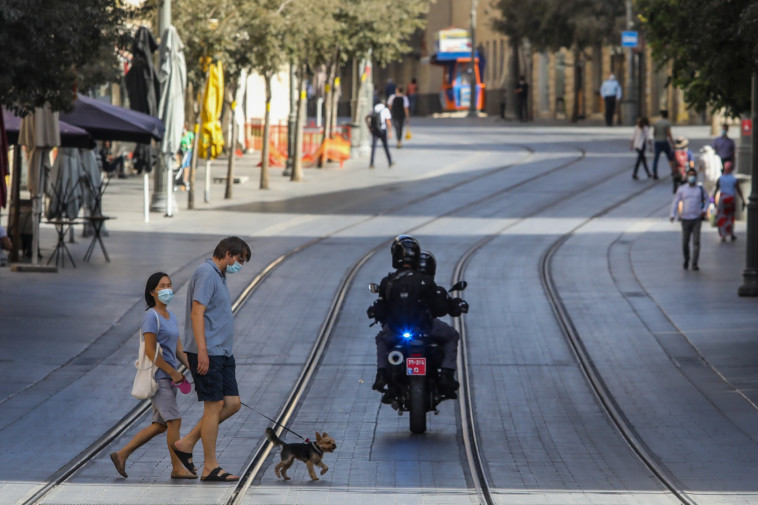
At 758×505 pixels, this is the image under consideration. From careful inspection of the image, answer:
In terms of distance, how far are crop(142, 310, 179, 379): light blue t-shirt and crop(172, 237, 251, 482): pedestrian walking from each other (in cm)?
10

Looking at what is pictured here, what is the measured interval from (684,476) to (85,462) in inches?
159

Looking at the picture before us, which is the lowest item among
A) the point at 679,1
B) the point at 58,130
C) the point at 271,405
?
the point at 271,405

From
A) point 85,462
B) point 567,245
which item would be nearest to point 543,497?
point 85,462

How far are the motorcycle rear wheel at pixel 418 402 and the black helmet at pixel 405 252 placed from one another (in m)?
0.95

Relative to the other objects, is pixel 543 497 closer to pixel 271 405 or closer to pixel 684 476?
pixel 684 476

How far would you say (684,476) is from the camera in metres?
9.89

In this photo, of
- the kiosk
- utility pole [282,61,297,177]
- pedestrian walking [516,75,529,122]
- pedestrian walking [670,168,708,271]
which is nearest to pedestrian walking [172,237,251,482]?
pedestrian walking [670,168,708,271]

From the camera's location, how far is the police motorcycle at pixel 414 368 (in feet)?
36.4

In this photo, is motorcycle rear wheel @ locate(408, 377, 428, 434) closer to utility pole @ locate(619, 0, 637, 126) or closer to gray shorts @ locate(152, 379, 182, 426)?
gray shorts @ locate(152, 379, 182, 426)

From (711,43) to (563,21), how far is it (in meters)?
38.7

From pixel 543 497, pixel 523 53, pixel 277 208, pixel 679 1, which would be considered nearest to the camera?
pixel 543 497

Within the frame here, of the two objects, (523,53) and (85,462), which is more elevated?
(523,53)

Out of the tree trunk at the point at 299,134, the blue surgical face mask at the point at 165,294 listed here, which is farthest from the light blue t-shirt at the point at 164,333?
the tree trunk at the point at 299,134

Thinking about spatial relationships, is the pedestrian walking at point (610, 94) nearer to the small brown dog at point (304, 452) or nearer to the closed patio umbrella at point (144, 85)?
the closed patio umbrella at point (144, 85)
